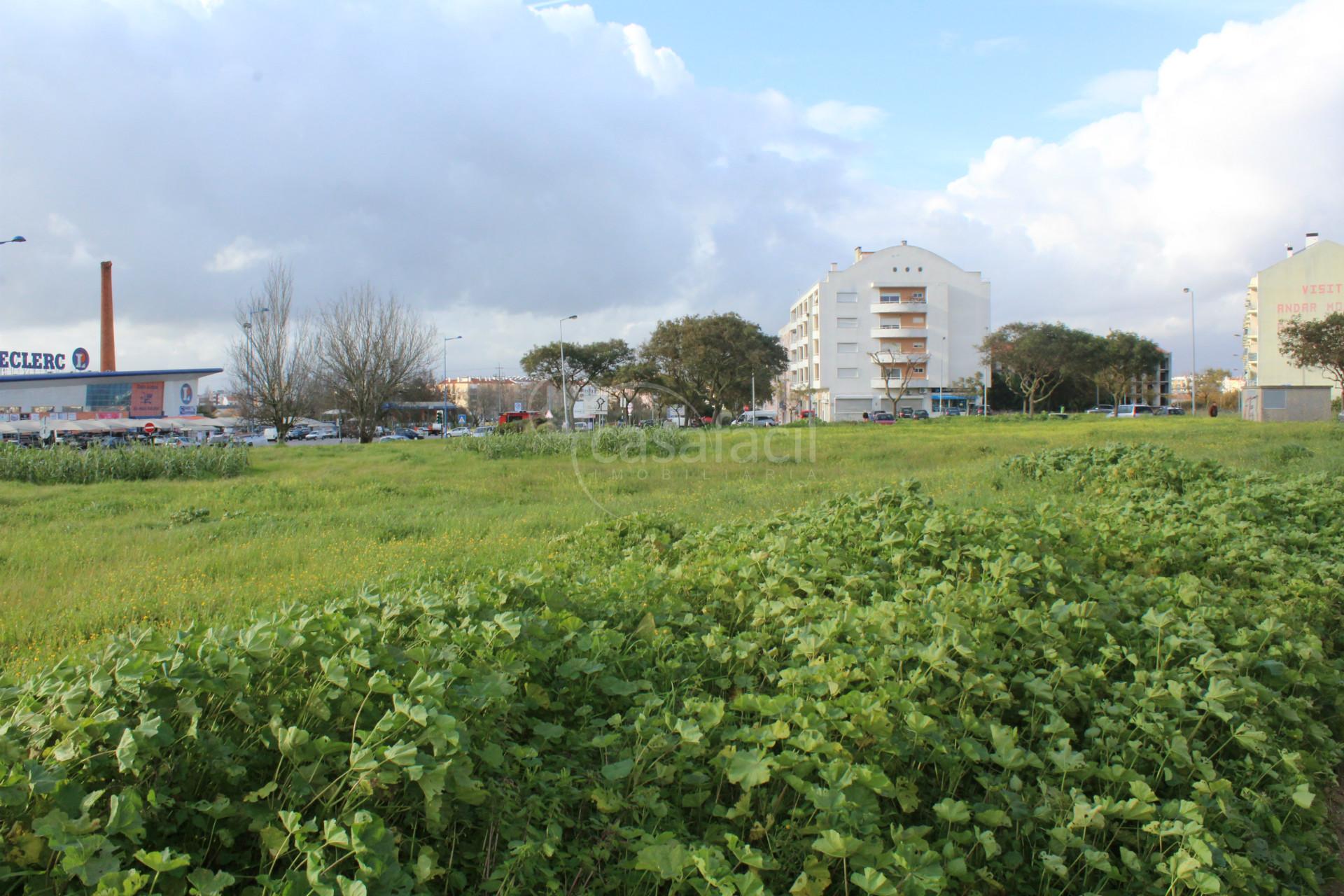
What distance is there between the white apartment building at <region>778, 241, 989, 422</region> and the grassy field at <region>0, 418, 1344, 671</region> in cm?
4491

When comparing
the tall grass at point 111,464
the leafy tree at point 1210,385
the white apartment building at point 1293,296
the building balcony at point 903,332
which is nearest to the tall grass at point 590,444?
the tall grass at point 111,464

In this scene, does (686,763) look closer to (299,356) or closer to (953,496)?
(953,496)

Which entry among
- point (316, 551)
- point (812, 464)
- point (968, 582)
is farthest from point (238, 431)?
point (968, 582)

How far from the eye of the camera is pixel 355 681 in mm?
2766

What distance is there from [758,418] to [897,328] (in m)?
13.9

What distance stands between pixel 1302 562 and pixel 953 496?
4061 mm

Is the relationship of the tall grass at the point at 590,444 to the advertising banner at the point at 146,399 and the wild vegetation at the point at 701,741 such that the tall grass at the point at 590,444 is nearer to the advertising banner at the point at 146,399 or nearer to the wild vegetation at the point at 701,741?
the wild vegetation at the point at 701,741

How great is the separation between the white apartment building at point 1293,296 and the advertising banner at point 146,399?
7802 centimetres

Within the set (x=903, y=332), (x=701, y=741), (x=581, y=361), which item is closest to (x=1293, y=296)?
(x=903, y=332)

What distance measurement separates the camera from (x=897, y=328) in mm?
68000

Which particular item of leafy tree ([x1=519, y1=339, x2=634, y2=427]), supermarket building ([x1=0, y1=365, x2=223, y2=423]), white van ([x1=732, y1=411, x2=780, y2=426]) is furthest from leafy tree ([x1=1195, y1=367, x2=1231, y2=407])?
supermarket building ([x1=0, y1=365, x2=223, y2=423])

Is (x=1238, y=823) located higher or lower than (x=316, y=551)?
lower

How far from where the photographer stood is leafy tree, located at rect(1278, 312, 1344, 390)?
37.5 meters
